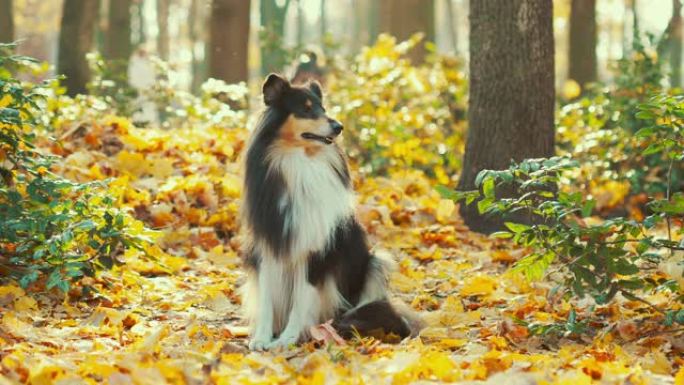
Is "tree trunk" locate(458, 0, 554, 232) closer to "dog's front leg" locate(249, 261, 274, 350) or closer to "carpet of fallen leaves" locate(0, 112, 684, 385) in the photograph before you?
"carpet of fallen leaves" locate(0, 112, 684, 385)

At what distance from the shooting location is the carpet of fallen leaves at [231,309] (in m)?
4.38

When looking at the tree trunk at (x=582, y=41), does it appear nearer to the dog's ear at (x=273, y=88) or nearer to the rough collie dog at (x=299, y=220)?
the rough collie dog at (x=299, y=220)

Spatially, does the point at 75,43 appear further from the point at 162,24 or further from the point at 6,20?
the point at 162,24

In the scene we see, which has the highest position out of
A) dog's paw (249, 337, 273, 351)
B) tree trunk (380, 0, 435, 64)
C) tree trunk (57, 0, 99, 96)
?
tree trunk (380, 0, 435, 64)

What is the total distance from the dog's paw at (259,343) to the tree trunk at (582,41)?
11447 mm

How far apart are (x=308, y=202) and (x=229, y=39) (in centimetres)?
893

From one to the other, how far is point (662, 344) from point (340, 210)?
1914mm

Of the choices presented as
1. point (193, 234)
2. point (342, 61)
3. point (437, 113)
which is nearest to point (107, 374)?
point (193, 234)

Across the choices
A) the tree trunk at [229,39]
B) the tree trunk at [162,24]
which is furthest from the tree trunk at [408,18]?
the tree trunk at [162,24]

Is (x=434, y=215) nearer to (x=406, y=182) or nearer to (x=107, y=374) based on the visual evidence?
(x=406, y=182)

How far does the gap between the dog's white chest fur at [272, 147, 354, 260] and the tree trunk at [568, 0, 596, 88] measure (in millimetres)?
10988

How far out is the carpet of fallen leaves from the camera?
438cm

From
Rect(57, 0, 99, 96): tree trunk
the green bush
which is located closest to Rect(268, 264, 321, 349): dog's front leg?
the green bush

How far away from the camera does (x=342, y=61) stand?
13672 millimetres
